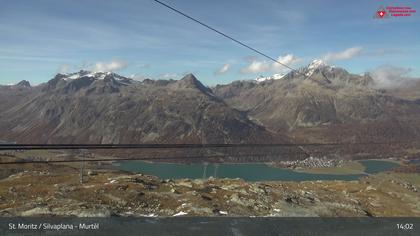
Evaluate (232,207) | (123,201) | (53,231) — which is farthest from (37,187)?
(53,231)

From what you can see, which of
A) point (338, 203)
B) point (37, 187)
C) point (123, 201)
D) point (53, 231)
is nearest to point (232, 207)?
point (123, 201)

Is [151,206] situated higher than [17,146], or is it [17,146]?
[17,146]

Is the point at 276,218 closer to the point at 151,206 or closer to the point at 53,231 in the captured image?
the point at 151,206

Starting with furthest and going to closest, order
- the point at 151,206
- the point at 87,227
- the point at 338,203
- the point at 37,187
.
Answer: the point at 37,187 < the point at 338,203 < the point at 151,206 < the point at 87,227

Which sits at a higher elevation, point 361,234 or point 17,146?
point 17,146

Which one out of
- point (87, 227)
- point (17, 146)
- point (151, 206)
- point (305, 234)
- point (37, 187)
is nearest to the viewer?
point (17, 146)

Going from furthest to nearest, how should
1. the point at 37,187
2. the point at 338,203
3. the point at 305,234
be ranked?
1. the point at 37,187
2. the point at 338,203
3. the point at 305,234

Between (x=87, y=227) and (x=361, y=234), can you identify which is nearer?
(x=87, y=227)

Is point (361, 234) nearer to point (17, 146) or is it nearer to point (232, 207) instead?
point (232, 207)

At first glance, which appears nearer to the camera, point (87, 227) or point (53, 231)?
point (53, 231)
